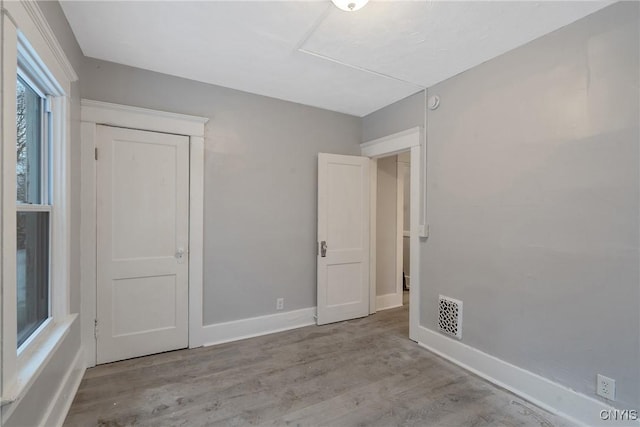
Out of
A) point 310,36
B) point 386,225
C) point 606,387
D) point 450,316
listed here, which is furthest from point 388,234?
point 310,36

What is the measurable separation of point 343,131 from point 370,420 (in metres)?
3.02

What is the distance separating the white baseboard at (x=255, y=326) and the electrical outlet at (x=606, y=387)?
8.09 feet

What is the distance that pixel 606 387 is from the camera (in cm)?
175

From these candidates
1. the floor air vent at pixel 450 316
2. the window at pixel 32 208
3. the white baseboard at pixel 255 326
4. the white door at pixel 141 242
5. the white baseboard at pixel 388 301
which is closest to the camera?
the window at pixel 32 208

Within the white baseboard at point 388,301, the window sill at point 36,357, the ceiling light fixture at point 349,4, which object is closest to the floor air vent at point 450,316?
the white baseboard at point 388,301

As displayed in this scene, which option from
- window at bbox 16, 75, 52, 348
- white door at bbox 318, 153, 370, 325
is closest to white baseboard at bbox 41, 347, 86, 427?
window at bbox 16, 75, 52, 348

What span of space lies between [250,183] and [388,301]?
2.52 meters

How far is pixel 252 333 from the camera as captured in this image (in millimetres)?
3127

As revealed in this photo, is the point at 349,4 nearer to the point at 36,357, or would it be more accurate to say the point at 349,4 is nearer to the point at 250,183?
the point at 250,183

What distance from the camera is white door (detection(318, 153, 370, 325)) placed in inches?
136

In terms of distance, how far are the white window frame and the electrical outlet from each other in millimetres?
2994

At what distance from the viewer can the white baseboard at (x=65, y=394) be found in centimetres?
166

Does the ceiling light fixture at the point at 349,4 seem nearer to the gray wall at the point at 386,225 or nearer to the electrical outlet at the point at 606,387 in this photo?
the gray wall at the point at 386,225

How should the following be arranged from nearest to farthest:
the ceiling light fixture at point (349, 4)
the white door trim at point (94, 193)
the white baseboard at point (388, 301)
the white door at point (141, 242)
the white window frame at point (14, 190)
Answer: the white window frame at point (14, 190) → the ceiling light fixture at point (349, 4) → the white door trim at point (94, 193) → the white door at point (141, 242) → the white baseboard at point (388, 301)
